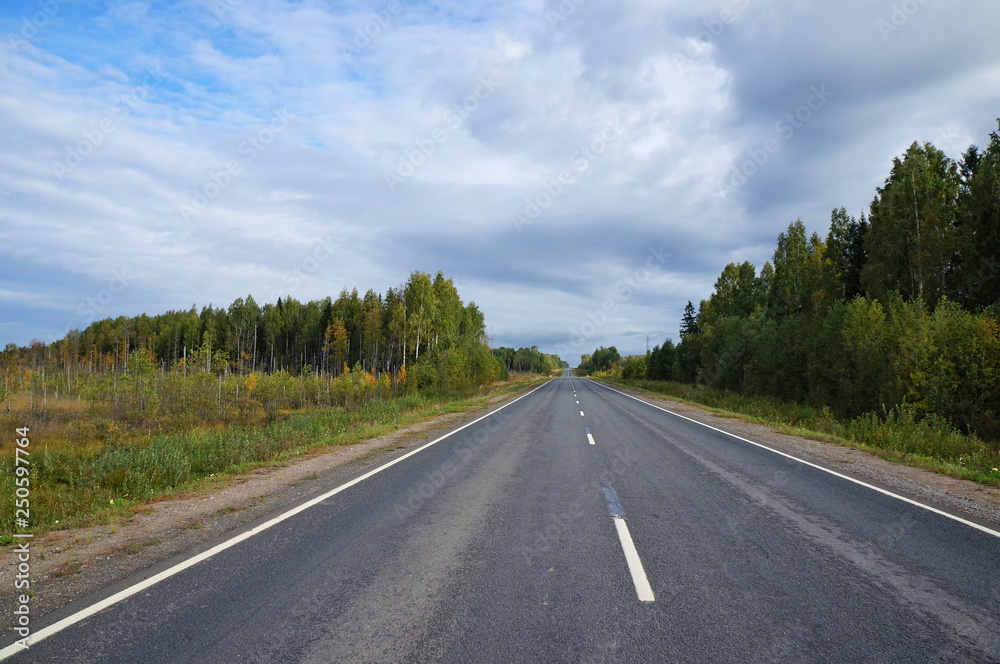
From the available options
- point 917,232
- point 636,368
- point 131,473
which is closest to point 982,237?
point 917,232

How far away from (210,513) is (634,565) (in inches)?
212

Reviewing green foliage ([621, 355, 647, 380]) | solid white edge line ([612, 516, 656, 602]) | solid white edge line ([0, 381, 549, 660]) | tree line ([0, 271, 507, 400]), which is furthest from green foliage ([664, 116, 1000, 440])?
green foliage ([621, 355, 647, 380])

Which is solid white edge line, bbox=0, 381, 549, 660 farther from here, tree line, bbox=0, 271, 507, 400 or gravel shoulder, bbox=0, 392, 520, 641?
tree line, bbox=0, 271, 507, 400

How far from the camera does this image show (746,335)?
148 feet

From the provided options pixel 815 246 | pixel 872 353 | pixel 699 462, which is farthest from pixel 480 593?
pixel 815 246

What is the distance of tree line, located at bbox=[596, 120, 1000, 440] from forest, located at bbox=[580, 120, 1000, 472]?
2.6 inches

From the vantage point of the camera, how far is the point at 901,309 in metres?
23.4

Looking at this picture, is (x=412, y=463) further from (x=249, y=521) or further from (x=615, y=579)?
(x=615, y=579)

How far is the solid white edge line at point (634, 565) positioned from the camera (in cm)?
366

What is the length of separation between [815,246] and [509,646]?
185 feet

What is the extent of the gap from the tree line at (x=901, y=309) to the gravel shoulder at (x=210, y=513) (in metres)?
9.78

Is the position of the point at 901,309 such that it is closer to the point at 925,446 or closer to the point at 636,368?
the point at 925,446

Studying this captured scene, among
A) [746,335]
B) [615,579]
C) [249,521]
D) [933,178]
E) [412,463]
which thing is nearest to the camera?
[615,579]

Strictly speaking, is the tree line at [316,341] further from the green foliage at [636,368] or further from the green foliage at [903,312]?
the green foliage at [636,368]
